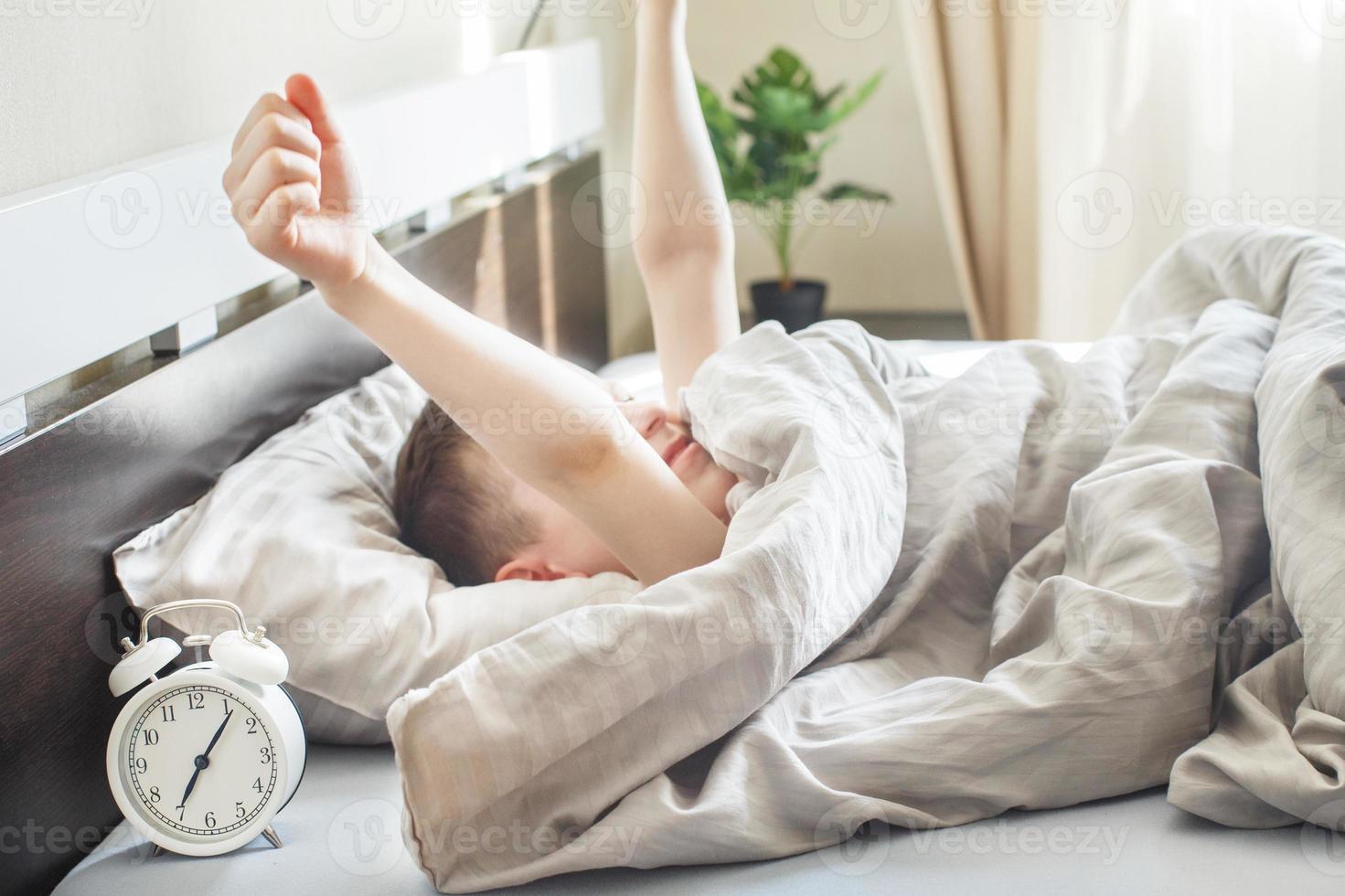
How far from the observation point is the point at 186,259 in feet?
3.40

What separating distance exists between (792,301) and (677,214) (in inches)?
60.0

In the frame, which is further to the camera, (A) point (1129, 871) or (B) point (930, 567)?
(B) point (930, 567)

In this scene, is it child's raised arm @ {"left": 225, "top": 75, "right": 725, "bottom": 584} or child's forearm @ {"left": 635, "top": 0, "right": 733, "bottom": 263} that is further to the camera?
child's forearm @ {"left": 635, "top": 0, "right": 733, "bottom": 263}

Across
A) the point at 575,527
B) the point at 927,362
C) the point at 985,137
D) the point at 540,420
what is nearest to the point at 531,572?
the point at 575,527

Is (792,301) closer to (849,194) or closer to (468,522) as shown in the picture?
(849,194)

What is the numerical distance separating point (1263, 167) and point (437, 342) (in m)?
1.66

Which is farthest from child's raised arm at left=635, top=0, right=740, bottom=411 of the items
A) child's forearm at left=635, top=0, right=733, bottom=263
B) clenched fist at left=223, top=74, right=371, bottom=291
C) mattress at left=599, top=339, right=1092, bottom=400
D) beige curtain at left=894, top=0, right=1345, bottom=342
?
beige curtain at left=894, top=0, right=1345, bottom=342

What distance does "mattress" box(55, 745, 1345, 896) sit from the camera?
0.70 meters

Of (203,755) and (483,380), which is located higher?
(483,380)

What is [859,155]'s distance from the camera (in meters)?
3.16

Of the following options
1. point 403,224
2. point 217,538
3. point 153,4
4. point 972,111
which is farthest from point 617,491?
point 972,111

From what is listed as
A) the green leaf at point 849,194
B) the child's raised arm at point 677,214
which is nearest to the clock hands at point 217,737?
the child's raised arm at point 677,214

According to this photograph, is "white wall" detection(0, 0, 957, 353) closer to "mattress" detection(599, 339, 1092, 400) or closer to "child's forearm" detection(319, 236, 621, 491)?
"child's forearm" detection(319, 236, 621, 491)

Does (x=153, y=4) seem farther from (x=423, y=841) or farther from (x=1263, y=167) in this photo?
(x=1263, y=167)
